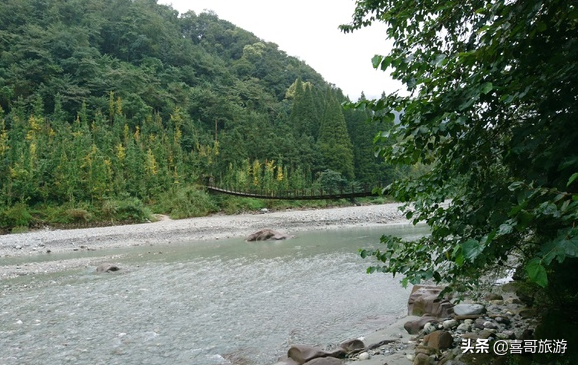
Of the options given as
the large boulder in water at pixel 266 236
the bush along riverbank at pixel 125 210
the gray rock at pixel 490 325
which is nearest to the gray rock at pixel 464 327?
the gray rock at pixel 490 325

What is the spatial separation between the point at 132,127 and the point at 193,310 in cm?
2488

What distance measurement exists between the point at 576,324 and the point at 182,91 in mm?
35866

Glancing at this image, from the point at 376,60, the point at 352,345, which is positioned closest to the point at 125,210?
the point at 352,345

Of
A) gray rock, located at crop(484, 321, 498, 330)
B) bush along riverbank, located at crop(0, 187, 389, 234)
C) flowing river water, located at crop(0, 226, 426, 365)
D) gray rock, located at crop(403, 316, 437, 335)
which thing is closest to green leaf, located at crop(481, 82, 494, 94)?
gray rock, located at crop(484, 321, 498, 330)

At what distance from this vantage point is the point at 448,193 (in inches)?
86.7

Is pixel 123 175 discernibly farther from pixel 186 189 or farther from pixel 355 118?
pixel 355 118

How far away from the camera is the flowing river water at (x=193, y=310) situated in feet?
12.6

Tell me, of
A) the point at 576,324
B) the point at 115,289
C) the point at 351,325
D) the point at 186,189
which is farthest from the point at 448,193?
the point at 186,189

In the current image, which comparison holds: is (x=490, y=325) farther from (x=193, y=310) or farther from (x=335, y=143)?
(x=335, y=143)

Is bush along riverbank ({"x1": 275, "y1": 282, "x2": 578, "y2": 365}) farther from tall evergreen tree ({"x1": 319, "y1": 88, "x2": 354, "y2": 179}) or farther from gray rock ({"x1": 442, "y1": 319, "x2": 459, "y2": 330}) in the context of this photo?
tall evergreen tree ({"x1": 319, "y1": 88, "x2": 354, "y2": 179})

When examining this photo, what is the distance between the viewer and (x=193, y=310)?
5234 millimetres

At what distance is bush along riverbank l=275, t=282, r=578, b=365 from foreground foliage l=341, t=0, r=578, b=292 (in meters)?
0.59

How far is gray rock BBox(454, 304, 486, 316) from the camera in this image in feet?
11.5

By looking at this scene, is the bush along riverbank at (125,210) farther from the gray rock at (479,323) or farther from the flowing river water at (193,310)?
the gray rock at (479,323)
